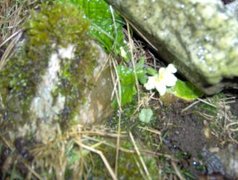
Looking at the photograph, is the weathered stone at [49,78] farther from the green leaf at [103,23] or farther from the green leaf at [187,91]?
the green leaf at [187,91]

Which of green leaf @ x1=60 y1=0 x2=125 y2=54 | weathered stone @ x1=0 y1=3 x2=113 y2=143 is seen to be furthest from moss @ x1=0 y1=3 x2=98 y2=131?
green leaf @ x1=60 y1=0 x2=125 y2=54

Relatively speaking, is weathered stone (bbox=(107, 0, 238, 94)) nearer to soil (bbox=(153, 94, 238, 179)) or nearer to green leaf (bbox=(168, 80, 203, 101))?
green leaf (bbox=(168, 80, 203, 101))

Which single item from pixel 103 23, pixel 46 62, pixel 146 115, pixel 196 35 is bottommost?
pixel 146 115

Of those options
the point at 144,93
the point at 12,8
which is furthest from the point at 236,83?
the point at 12,8

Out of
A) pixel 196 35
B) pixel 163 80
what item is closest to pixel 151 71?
→ pixel 163 80

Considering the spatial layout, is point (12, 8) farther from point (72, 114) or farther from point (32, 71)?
point (72, 114)

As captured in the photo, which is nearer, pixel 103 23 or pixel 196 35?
pixel 196 35

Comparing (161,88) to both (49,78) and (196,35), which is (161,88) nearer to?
(196,35)
